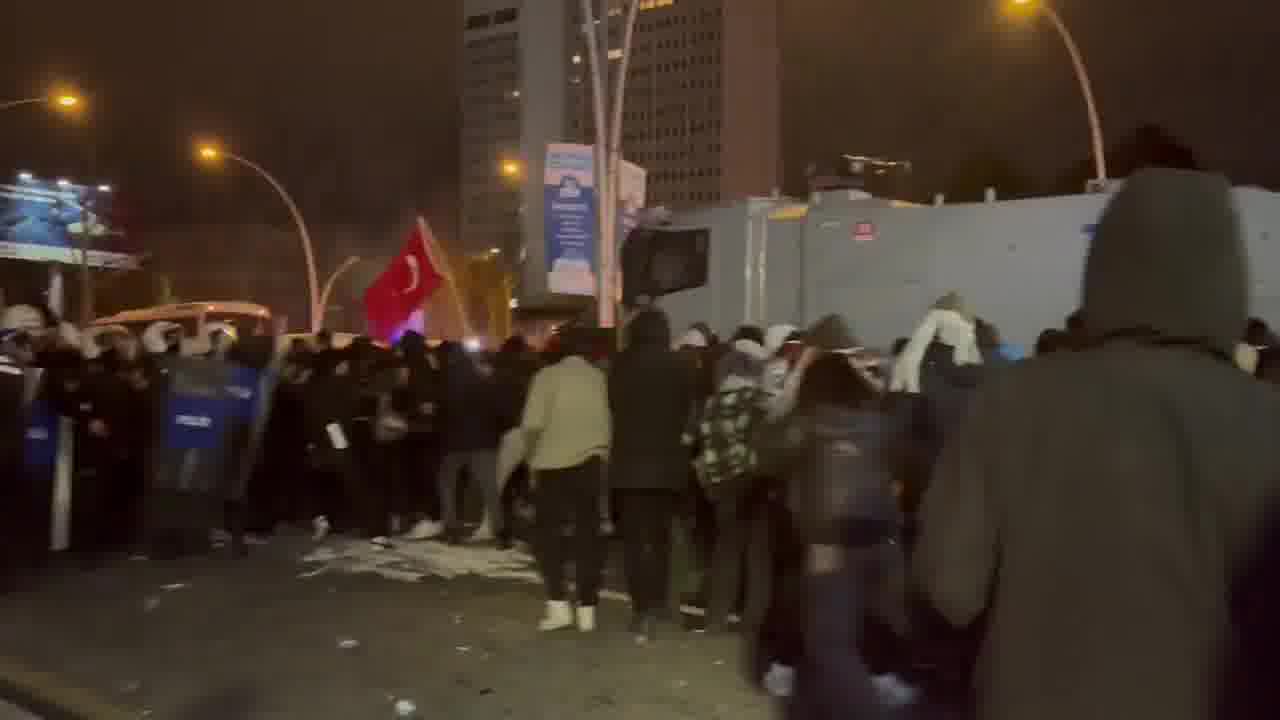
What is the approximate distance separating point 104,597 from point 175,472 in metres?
1.67

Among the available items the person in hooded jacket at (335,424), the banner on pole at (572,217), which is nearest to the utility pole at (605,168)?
the banner on pole at (572,217)

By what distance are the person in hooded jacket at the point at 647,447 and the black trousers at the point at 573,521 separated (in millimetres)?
167

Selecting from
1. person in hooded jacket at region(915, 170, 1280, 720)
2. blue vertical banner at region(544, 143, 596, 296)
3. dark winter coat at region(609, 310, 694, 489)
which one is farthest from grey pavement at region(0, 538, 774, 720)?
person in hooded jacket at region(915, 170, 1280, 720)

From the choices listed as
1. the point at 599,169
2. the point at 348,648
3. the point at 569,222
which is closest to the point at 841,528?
the point at 348,648

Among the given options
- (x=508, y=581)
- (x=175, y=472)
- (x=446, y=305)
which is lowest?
(x=508, y=581)

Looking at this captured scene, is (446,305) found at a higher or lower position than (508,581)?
higher

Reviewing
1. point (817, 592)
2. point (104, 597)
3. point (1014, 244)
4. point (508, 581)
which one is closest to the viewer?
point (817, 592)

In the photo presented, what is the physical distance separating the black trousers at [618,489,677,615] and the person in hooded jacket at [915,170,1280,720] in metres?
5.90

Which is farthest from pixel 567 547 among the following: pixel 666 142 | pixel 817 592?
pixel 666 142

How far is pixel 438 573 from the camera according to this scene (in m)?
10.6

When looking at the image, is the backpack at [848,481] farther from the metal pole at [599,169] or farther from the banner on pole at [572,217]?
the banner on pole at [572,217]

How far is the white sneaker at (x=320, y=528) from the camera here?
12702 mm

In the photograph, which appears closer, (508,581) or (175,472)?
(508,581)

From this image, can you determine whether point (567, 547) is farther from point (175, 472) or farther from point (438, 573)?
point (175, 472)
